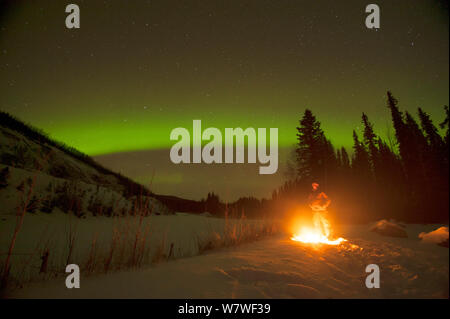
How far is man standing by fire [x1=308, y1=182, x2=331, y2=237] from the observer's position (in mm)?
5574

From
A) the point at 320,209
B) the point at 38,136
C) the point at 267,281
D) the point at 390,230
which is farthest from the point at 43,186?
the point at 390,230

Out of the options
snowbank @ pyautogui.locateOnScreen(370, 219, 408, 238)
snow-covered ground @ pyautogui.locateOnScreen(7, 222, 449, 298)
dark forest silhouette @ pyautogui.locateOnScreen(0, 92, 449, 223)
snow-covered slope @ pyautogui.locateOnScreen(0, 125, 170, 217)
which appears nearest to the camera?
snow-covered ground @ pyautogui.locateOnScreen(7, 222, 449, 298)

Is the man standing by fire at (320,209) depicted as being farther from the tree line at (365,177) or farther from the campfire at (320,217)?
the tree line at (365,177)

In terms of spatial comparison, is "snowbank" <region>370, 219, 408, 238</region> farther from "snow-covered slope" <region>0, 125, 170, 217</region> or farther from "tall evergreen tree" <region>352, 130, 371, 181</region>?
"tall evergreen tree" <region>352, 130, 371, 181</region>

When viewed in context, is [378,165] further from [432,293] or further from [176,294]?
[176,294]

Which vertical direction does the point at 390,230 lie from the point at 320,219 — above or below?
below

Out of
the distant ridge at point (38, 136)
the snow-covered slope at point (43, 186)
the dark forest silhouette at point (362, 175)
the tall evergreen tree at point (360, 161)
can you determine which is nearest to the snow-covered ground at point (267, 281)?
the snow-covered slope at point (43, 186)

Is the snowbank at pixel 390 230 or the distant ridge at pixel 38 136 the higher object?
the distant ridge at pixel 38 136

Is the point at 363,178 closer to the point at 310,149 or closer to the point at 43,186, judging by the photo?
the point at 310,149

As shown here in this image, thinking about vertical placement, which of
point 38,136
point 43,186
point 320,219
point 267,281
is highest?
point 38,136

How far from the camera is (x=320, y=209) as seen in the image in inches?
222

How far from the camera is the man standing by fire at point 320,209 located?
5574 mm

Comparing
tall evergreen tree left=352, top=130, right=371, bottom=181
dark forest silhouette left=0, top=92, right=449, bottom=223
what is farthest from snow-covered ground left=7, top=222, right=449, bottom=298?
tall evergreen tree left=352, top=130, right=371, bottom=181
